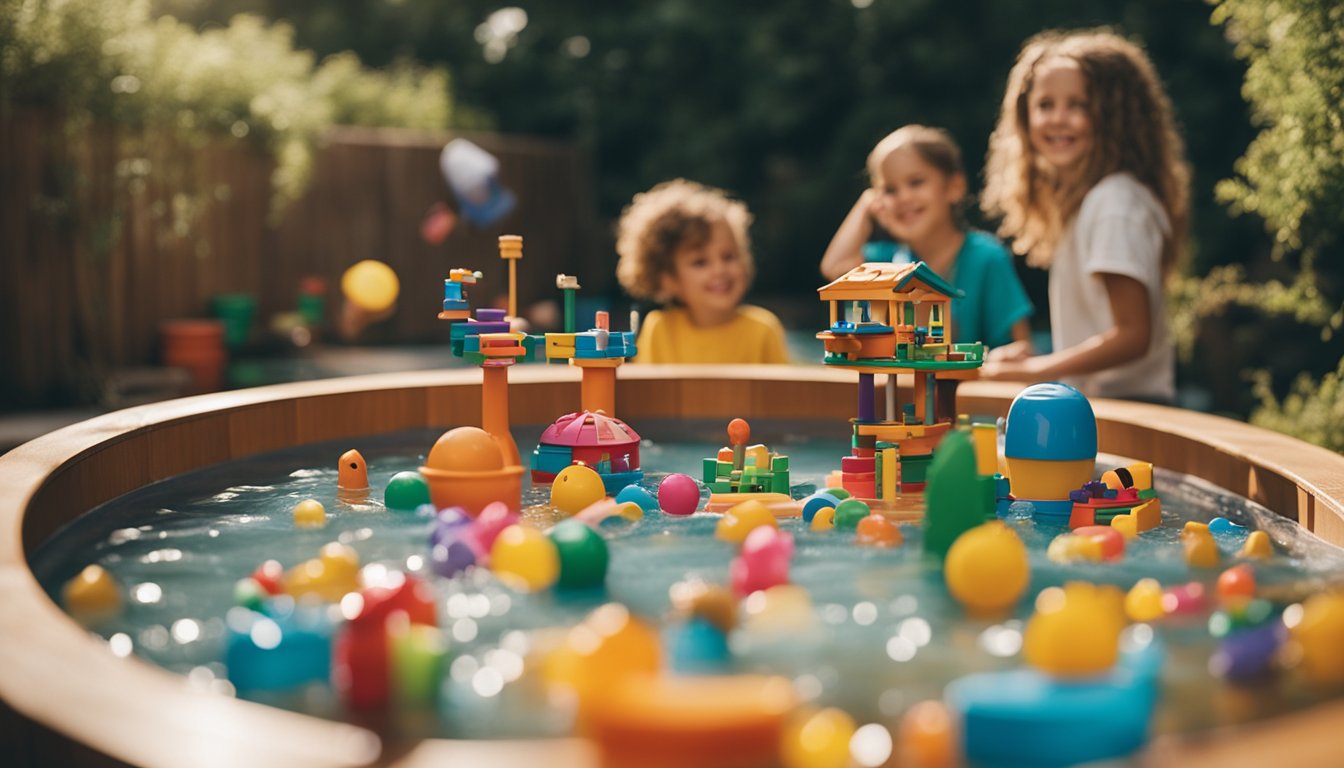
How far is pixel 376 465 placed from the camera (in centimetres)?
394

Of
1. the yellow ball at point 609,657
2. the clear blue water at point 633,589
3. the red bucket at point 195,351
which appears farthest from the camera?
the red bucket at point 195,351

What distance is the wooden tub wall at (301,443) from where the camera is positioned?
1470 mm

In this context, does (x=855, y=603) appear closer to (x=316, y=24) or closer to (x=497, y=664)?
(x=497, y=664)

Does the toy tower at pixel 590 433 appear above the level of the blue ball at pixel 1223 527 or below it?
above

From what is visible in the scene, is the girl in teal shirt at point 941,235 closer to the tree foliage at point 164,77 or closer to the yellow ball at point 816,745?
the yellow ball at point 816,745

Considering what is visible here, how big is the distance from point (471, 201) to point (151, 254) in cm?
416

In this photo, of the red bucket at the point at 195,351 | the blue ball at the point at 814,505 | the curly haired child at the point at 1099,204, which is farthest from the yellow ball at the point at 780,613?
the red bucket at the point at 195,351

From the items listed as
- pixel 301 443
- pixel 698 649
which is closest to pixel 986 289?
pixel 301 443

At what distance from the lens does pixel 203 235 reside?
1200 cm

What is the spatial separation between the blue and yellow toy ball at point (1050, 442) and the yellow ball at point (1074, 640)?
1368mm

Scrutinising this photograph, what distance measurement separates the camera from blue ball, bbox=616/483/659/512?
125 inches

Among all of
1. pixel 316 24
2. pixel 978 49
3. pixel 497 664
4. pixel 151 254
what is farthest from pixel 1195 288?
pixel 316 24

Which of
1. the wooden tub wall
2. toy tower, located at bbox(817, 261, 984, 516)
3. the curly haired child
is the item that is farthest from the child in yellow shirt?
toy tower, located at bbox(817, 261, 984, 516)

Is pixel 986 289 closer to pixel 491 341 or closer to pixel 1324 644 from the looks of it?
pixel 491 341
